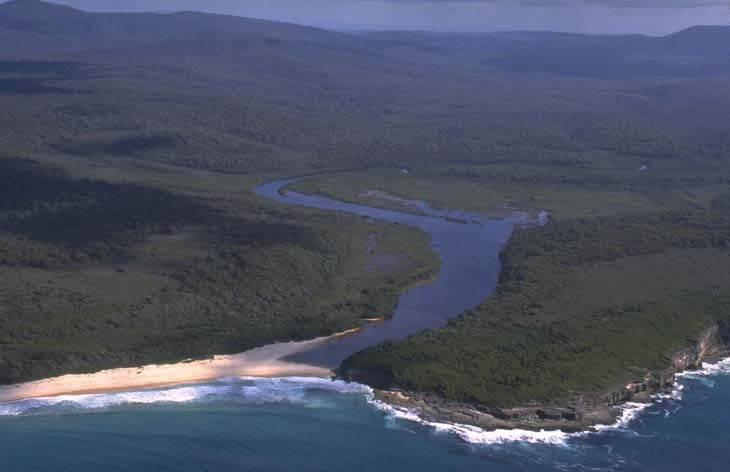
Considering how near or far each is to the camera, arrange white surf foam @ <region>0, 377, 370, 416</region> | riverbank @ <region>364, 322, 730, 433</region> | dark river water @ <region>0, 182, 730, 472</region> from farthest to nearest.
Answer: riverbank @ <region>364, 322, 730, 433</region> < white surf foam @ <region>0, 377, 370, 416</region> < dark river water @ <region>0, 182, 730, 472</region>

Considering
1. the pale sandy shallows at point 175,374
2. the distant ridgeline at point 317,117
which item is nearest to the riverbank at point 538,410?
the pale sandy shallows at point 175,374

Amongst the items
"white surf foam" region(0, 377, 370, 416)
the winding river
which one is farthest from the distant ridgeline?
"white surf foam" region(0, 377, 370, 416)

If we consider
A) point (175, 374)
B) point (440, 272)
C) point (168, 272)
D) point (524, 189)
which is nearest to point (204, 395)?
point (175, 374)

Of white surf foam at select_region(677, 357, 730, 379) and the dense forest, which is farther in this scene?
white surf foam at select_region(677, 357, 730, 379)

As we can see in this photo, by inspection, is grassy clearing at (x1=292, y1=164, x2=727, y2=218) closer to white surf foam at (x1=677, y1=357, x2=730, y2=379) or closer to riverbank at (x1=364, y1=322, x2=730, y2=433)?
white surf foam at (x1=677, y1=357, x2=730, y2=379)

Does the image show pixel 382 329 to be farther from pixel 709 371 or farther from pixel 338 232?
pixel 338 232

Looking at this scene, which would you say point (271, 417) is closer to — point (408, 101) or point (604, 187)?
point (604, 187)

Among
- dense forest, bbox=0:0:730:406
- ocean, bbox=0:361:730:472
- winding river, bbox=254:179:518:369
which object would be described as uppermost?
dense forest, bbox=0:0:730:406

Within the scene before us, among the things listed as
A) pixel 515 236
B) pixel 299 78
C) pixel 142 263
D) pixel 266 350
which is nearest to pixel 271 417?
pixel 266 350
